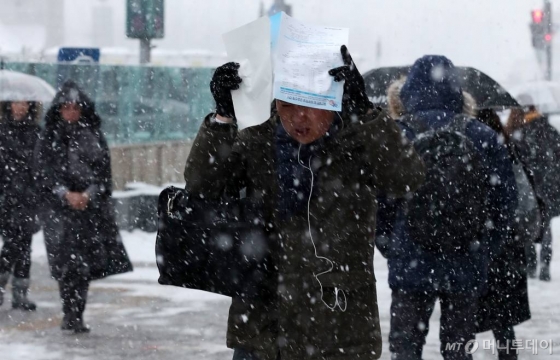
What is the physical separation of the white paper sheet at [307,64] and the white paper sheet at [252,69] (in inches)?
1.4

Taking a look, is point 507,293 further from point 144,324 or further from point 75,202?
point 75,202

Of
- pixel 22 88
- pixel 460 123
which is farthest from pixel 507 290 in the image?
pixel 22 88

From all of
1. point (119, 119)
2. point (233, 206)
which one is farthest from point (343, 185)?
point (119, 119)

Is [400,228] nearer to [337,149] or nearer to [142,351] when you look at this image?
[337,149]

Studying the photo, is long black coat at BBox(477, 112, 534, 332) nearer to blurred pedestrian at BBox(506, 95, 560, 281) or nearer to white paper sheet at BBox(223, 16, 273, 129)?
white paper sheet at BBox(223, 16, 273, 129)

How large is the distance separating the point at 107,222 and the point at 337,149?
14.9 ft

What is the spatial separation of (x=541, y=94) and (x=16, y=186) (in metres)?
6.80

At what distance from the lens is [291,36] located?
3.39 meters

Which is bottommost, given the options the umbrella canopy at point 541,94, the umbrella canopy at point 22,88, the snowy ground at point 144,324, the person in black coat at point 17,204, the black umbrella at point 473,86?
the snowy ground at point 144,324

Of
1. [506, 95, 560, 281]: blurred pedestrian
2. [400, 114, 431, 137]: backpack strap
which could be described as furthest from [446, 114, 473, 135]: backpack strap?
[506, 95, 560, 281]: blurred pedestrian

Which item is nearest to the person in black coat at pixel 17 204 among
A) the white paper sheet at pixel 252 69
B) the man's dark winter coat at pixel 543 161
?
the man's dark winter coat at pixel 543 161

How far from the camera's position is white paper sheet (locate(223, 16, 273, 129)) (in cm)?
339

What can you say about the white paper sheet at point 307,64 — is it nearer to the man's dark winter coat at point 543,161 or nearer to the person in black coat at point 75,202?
the person in black coat at point 75,202

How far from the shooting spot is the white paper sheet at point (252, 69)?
133 inches
